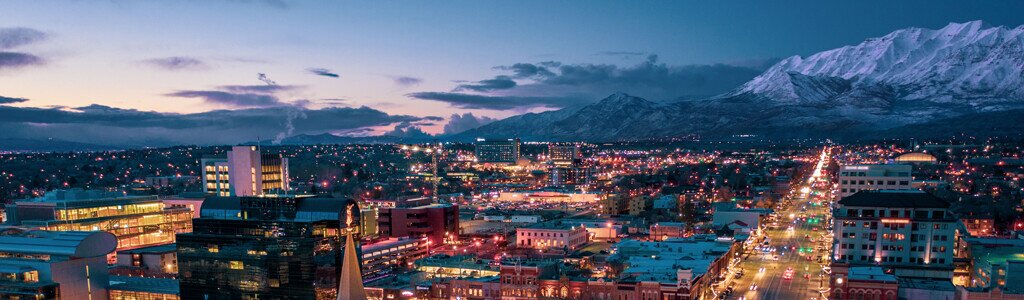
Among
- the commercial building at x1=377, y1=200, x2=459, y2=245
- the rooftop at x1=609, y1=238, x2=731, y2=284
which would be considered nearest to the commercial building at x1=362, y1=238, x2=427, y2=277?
the commercial building at x1=377, y1=200, x2=459, y2=245

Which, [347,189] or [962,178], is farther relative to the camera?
[347,189]


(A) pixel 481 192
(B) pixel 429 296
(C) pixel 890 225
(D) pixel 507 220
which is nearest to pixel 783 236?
(C) pixel 890 225

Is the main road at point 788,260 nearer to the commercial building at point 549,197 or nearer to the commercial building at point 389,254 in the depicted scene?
the commercial building at point 389,254

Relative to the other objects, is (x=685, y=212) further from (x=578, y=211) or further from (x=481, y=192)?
(x=481, y=192)

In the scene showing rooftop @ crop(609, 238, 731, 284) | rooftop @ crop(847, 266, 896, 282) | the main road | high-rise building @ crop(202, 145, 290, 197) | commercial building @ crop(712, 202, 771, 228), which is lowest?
the main road

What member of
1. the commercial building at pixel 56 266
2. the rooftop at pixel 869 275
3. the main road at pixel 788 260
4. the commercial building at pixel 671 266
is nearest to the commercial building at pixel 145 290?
the commercial building at pixel 56 266

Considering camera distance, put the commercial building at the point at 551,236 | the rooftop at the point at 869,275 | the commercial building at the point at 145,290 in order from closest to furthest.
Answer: the rooftop at the point at 869,275, the commercial building at the point at 145,290, the commercial building at the point at 551,236

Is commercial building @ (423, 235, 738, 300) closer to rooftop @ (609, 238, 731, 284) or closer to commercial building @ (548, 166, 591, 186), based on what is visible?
rooftop @ (609, 238, 731, 284)
